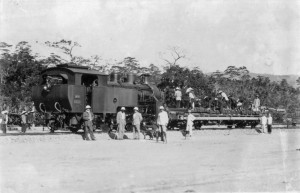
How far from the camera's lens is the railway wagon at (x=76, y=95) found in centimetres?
2097

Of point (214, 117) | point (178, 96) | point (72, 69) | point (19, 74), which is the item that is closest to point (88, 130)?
point (72, 69)

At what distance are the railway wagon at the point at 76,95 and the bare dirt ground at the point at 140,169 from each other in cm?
514

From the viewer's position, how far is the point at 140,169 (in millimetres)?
10727

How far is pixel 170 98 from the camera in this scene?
101ft

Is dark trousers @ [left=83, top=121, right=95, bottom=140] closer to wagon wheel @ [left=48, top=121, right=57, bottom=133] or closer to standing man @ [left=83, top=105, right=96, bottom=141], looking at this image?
standing man @ [left=83, top=105, right=96, bottom=141]

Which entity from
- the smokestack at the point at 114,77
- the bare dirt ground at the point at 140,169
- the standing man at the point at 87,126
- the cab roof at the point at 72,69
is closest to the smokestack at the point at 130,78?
the smokestack at the point at 114,77

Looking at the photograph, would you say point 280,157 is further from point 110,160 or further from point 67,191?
point 67,191

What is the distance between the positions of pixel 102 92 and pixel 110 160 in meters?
10.0

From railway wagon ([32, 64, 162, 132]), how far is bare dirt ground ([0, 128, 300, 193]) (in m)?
5.14

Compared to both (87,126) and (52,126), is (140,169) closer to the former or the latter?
(87,126)

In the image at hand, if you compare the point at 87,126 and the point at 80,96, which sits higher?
the point at 80,96

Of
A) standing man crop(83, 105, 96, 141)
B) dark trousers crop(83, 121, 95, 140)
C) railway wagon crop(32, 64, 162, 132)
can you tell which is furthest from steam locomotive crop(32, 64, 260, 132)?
dark trousers crop(83, 121, 95, 140)

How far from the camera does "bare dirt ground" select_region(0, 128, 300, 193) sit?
871 cm

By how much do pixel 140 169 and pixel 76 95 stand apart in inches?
428
